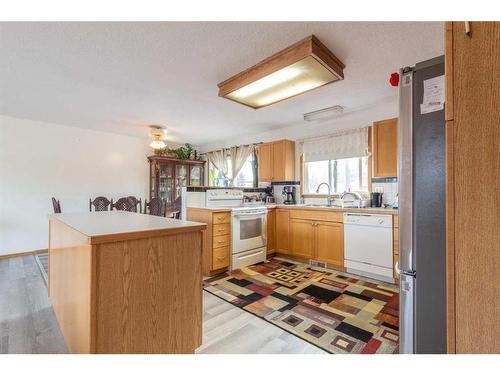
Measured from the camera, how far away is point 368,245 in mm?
2910

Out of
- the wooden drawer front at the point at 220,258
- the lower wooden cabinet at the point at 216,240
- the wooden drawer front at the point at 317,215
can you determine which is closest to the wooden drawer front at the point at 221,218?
the lower wooden cabinet at the point at 216,240

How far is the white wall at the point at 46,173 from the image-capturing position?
3.85 metres

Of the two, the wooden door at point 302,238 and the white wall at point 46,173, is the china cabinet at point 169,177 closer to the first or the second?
the white wall at point 46,173

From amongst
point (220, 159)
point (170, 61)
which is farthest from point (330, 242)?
point (220, 159)

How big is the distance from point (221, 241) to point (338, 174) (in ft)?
7.26

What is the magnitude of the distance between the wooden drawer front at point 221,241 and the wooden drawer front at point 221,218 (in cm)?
19

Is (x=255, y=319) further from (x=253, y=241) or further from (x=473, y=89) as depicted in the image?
(x=473, y=89)

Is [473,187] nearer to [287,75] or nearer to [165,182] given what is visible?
[287,75]

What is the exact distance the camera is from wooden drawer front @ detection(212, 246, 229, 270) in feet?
10.0

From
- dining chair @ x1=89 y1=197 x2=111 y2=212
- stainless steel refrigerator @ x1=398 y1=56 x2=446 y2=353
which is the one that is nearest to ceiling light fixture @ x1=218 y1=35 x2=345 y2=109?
stainless steel refrigerator @ x1=398 y1=56 x2=446 y2=353

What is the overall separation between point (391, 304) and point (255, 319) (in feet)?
4.33

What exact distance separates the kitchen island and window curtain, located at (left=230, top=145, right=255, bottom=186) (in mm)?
3918

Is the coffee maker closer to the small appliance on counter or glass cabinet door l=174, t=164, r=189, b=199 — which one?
the small appliance on counter
